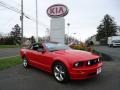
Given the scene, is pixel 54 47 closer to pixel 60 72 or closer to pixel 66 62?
pixel 60 72

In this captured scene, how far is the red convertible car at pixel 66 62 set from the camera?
6.39 meters

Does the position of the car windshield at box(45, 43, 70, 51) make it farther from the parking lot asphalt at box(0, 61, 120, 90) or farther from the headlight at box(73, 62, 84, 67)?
the headlight at box(73, 62, 84, 67)

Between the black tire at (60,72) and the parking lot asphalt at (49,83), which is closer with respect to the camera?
the parking lot asphalt at (49,83)

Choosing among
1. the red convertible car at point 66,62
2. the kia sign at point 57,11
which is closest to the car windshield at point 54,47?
the red convertible car at point 66,62

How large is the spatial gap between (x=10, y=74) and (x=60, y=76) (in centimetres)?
259

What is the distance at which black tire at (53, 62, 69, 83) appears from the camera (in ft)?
21.8

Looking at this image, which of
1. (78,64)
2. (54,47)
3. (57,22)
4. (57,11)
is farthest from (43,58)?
(57,11)

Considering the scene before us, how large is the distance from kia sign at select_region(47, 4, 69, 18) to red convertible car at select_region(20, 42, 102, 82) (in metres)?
8.77

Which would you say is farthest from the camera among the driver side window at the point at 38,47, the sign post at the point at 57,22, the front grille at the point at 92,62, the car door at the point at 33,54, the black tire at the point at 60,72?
the sign post at the point at 57,22

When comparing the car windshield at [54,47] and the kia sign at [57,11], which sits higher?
the kia sign at [57,11]

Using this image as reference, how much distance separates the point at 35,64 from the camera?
8.62 meters

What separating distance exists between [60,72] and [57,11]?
35.7 ft

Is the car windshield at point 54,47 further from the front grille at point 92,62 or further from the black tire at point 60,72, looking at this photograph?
the front grille at point 92,62

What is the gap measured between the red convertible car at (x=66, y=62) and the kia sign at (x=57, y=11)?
877 cm
